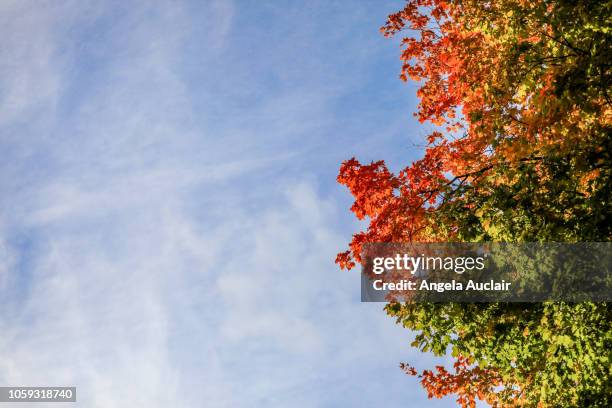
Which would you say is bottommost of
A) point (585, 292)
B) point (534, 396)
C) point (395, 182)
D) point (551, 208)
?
point (534, 396)

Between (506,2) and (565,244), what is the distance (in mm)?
4901

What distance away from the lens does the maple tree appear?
9.54m

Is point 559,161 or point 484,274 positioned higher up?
point 559,161

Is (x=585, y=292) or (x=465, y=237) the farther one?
(x=465, y=237)

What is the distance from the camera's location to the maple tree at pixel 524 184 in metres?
9.54

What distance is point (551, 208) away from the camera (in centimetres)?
1093

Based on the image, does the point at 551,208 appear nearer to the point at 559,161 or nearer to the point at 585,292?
the point at 559,161

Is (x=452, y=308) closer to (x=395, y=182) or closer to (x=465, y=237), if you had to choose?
(x=465, y=237)

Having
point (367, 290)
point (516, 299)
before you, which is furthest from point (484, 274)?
point (367, 290)

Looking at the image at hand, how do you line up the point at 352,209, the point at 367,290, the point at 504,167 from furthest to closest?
1. the point at 352,209
2. the point at 367,290
3. the point at 504,167

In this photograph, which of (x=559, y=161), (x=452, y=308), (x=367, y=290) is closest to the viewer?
(x=559, y=161)

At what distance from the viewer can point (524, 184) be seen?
34.5 feet

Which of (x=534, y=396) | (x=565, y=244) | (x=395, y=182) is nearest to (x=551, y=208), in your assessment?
(x=565, y=244)

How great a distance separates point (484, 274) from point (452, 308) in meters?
1.05
